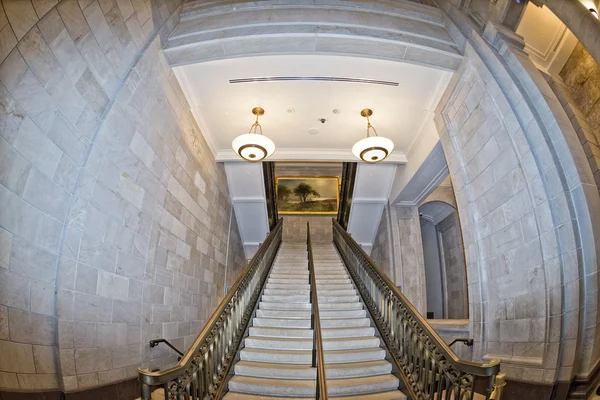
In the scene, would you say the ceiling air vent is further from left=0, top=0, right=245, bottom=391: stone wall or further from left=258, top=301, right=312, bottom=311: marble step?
left=258, top=301, right=312, bottom=311: marble step

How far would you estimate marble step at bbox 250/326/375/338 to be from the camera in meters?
3.99

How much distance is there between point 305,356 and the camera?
3.49m

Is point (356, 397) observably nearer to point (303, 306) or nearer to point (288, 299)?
point (303, 306)

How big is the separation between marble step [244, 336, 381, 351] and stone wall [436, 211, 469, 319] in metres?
6.79

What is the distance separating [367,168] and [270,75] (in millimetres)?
3883

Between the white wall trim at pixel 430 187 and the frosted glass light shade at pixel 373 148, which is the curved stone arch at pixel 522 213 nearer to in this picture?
the frosted glass light shade at pixel 373 148

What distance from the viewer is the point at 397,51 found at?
4.05 meters

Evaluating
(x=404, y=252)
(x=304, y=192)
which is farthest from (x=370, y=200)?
(x=304, y=192)

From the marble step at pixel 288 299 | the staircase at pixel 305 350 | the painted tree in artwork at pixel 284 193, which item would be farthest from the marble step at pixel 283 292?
the painted tree in artwork at pixel 284 193

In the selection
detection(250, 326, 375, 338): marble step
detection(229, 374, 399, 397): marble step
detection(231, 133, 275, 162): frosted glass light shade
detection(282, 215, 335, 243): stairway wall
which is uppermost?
detection(231, 133, 275, 162): frosted glass light shade

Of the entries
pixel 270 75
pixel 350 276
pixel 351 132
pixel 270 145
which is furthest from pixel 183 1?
pixel 350 276

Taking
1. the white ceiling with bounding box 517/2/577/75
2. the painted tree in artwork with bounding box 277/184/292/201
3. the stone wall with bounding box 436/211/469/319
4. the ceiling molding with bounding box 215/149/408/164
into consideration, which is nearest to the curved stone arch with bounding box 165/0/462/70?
the white ceiling with bounding box 517/2/577/75

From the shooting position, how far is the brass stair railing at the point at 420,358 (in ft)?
7.11

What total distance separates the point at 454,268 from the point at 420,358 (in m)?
8.19
